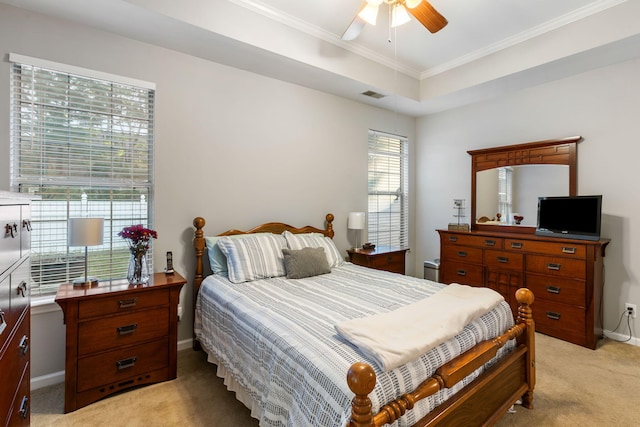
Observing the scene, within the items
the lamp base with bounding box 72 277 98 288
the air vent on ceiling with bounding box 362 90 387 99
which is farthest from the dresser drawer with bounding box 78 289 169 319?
the air vent on ceiling with bounding box 362 90 387 99

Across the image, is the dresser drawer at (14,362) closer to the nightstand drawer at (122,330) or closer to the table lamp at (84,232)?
the nightstand drawer at (122,330)

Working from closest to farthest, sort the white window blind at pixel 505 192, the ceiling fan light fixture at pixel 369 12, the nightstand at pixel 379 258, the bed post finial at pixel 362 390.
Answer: the bed post finial at pixel 362 390 < the ceiling fan light fixture at pixel 369 12 < the nightstand at pixel 379 258 < the white window blind at pixel 505 192

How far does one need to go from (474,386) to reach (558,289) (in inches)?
85.9

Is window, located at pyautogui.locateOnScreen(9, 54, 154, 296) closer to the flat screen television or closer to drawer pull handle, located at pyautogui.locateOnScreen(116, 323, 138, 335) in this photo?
drawer pull handle, located at pyautogui.locateOnScreen(116, 323, 138, 335)

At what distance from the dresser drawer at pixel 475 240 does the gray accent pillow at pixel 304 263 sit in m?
1.88

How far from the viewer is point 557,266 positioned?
304 centimetres

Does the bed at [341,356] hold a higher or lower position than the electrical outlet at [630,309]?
higher

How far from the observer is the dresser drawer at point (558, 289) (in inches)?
114

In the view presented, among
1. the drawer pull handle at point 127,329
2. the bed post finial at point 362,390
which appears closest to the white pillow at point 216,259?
the drawer pull handle at point 127,329

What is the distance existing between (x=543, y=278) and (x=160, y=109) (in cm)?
397

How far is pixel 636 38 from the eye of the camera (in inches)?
101

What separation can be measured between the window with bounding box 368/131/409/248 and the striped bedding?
5.85 ft

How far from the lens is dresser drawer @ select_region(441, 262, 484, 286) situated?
3.68 metres

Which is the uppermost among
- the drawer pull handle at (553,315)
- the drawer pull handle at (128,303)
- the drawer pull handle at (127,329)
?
the drawer pull handle at (128,303)
